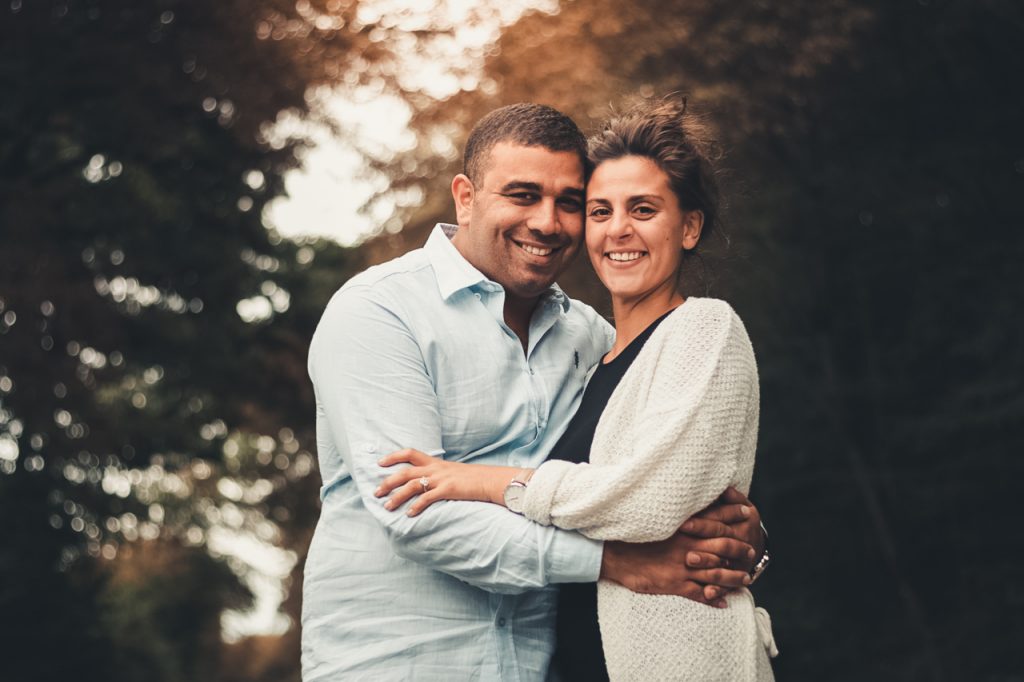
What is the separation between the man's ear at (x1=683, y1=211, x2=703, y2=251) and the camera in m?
3.52

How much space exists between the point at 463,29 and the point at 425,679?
8833 millimetres

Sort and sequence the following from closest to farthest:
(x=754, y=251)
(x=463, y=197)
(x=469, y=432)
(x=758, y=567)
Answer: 1. (x=758, y=567)
2. (x=469, y=432)
3. (x=463, y=197)
4. (x=754, y=251)

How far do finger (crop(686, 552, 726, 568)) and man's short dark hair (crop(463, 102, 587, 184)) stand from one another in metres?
1.23

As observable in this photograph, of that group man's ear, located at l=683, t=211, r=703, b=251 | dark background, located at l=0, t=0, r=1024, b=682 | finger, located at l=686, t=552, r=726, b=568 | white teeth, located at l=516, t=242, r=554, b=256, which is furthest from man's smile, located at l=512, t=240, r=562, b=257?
dark background, located at l=0, t=0, r=1024, b=682

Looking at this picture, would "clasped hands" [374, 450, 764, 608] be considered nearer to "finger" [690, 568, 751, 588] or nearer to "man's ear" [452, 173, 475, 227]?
"finger" [690, 568, 751, 588]

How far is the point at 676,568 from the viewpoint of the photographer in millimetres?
2990

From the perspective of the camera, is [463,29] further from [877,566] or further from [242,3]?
[877,566]

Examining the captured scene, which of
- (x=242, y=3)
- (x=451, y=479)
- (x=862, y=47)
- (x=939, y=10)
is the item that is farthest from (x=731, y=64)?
(x=451, y=479)

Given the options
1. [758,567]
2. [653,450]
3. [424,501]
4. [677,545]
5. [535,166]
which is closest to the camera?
[653,450]

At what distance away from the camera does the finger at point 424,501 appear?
10.2ft

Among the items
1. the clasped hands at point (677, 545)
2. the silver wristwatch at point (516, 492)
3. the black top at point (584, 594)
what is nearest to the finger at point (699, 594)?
the clasped hands at point (677, 545)

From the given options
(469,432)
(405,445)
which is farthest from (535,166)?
(405,445)

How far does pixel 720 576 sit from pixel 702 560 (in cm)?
7

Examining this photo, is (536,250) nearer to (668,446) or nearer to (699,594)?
(668,446)
